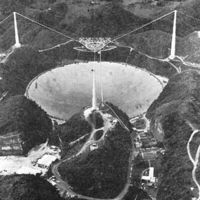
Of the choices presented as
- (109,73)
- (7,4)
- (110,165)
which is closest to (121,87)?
(109,73)

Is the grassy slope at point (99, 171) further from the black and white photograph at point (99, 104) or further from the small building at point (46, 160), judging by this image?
the small building at point (46, 160)

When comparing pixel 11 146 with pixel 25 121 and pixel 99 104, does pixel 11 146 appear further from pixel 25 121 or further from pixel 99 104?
pixel 99 104

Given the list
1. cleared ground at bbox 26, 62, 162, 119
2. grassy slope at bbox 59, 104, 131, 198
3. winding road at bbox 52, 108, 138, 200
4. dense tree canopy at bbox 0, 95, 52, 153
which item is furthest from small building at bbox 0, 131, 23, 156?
cleared ground at bbox 26, 62, 162, 119

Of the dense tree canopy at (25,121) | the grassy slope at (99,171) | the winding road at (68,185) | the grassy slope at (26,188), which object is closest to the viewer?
the grassy slope at (26,188)

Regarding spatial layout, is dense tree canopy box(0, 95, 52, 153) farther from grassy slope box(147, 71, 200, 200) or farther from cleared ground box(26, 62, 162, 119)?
grassy slope box(147, 71, 200, 200)

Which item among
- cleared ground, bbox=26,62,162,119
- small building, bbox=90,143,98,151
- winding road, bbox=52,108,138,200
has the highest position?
small building, bbox=90,143,98,151

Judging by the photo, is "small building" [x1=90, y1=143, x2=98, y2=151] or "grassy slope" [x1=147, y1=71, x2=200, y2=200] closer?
"grassy slope" [x1=147, y1=71, x2=200, y2=200]

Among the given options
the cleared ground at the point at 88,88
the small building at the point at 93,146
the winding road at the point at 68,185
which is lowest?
the winding road at the point at 68,185

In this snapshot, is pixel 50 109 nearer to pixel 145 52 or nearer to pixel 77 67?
pixel 77 67

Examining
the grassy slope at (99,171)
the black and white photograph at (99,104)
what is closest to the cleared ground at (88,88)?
the black and white photograph at (99,104)

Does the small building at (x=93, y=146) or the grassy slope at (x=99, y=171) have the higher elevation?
the small building at (x=93, y=146)
